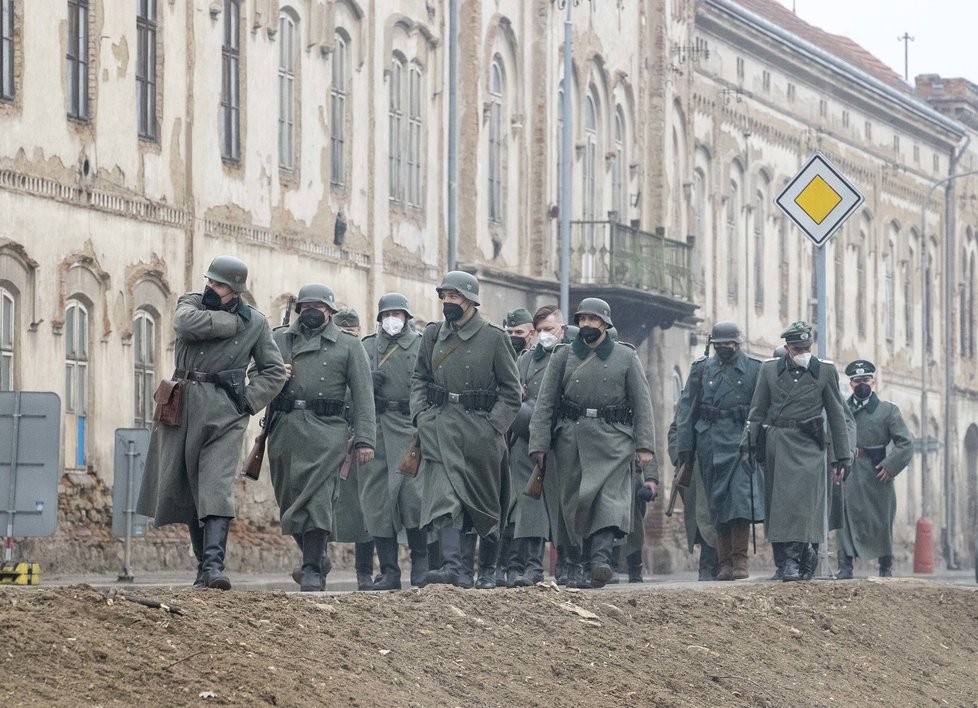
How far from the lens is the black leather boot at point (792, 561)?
2094cm

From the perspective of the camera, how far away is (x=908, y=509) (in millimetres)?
58969

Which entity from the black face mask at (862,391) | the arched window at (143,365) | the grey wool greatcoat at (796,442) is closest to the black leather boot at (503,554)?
the grey wool greatcoat at (796,442)

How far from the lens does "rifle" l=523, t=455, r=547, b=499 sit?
61.0 feet

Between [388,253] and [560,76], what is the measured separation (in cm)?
720

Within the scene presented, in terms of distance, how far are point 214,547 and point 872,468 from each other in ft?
41.5

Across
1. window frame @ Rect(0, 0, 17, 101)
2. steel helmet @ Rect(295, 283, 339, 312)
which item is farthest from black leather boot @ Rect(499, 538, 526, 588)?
window frame @ Rect(0, 0, 17, 101)

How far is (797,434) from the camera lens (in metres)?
21.1

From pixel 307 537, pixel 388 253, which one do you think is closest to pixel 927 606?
pixel 307 537

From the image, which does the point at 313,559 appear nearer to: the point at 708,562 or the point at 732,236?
the point at 708,562

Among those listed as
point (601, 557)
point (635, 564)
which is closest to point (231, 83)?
point (635, 564)

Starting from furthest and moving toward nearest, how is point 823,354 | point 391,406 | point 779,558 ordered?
point 823,354
point 779,558
point 391,406

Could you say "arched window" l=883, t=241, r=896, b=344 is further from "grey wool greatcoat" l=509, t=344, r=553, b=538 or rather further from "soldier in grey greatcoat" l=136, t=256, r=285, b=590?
"soldier in grey greatcoat" l=136, t=256, r=285, b=590

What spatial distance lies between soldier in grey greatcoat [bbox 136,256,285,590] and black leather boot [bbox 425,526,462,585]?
2545mm

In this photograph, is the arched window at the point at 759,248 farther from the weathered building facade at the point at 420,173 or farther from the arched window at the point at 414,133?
the arched window at the point at 414,133
